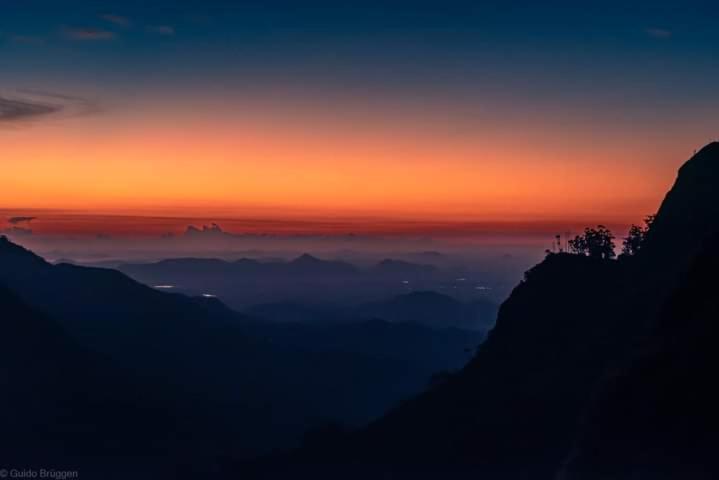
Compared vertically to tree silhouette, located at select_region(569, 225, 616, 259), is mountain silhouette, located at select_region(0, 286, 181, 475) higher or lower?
lower

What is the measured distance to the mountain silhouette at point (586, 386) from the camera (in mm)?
43656

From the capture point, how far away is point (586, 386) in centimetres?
8294

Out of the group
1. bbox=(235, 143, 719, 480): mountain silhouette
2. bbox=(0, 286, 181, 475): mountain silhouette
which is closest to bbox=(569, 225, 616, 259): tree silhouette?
bbox=(235, 143, 719, 480): mountain silhouette

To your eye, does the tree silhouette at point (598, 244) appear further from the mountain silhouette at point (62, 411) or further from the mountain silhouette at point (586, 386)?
the mountain silhouette at point (62, 411)

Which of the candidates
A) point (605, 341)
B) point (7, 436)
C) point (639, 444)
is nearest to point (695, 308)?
point (639, 444)

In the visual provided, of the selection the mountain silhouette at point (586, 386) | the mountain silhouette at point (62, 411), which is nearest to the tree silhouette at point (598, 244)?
the mountain silhouette at point (586, 386)

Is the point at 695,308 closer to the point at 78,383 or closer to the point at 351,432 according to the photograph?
the point at 351,432

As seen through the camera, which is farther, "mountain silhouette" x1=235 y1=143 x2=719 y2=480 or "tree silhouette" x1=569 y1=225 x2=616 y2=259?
"tree silhouette" x1=569 y1=225 x2=616 y2=259

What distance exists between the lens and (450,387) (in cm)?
10800

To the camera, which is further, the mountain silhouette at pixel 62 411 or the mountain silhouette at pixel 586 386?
the mountain silhouette at pixel 62 411

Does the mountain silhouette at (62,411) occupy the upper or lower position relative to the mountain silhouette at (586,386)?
lower

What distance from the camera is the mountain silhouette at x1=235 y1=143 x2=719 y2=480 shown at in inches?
1719

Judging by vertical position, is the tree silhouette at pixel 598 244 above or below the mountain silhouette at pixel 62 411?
above

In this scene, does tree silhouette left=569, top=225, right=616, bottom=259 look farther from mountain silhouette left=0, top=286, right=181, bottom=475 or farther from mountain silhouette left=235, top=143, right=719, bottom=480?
mountain silhouette left=0, top=286, right=181, bottom=475
